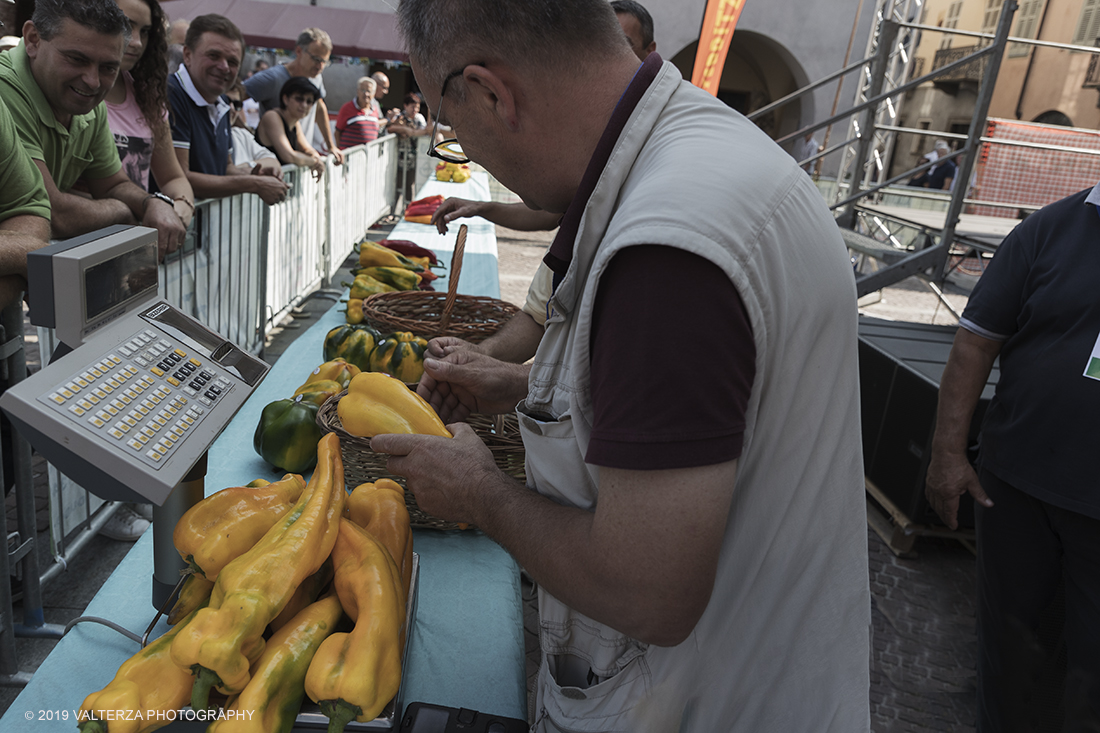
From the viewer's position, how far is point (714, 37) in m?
5.45

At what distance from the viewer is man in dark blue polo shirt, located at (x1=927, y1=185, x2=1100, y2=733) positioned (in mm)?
2045

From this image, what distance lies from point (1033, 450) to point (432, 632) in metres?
1.81

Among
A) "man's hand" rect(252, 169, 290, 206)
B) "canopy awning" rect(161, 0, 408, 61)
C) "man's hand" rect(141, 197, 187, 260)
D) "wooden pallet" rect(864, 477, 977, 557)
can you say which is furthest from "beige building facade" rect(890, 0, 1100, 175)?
"man's hand" rect(141, 197, 187, 260)

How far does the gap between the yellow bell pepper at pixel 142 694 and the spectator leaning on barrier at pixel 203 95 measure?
3.83m

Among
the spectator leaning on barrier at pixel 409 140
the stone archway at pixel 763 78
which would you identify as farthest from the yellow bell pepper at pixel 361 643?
the stone archway at pixel 763 78

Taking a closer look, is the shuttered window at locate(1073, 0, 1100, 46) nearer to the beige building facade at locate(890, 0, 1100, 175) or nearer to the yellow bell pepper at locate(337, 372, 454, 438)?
the beige building facade at locate(890, 0, 1100, 175)

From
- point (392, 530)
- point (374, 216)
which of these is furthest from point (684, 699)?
point (374, 216)

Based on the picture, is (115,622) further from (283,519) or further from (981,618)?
(981,618)

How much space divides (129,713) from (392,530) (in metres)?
0.51

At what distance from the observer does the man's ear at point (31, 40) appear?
254cm

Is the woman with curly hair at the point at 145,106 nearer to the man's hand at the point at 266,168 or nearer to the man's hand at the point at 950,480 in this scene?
the man's hand at the point at 266,168

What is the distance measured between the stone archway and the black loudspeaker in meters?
17.4

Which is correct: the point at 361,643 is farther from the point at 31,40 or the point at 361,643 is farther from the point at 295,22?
the point at 295,22

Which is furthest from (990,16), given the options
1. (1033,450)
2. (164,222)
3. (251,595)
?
(251,595)
